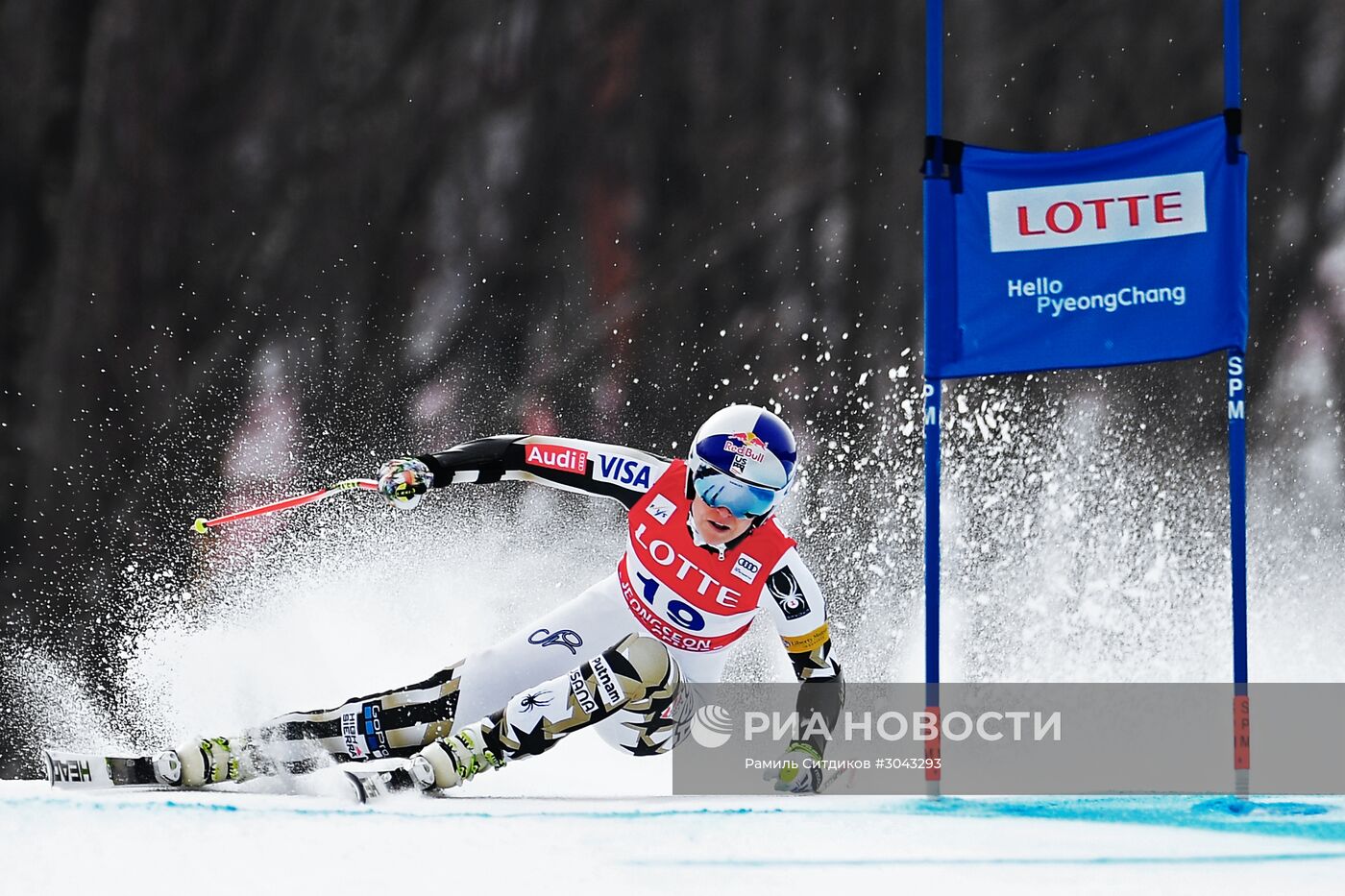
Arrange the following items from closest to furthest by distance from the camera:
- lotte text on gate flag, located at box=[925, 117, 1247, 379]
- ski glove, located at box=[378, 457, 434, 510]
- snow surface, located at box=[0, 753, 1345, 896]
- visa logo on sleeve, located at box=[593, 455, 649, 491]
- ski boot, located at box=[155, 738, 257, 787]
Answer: snow surface, located at box=[0, 753, 1345, 896] → lotte text on gate flag, located at box=[925, 117, 1247, 379] → ski boot, located at box=[155, 738, 257, 787] → ski glove, located at box=[378, 457, 434, 510] → visa logo on sleeve, located at box=[593, 455, 649, 491]

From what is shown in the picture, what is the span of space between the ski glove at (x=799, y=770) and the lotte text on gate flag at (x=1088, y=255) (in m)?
0.96

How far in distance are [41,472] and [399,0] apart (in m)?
2.74

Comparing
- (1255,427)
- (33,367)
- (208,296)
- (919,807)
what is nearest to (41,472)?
(33,367)

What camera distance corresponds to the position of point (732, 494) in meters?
3.35

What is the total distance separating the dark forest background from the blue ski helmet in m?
2.79

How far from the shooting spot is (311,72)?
6719mm

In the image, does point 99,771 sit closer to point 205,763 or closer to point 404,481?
point 205,763

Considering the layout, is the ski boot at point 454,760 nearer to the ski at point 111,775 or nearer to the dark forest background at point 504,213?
the ski at point 111,775

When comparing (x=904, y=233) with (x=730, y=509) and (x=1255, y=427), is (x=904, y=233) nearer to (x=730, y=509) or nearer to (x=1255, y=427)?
(x=1255, y=427)

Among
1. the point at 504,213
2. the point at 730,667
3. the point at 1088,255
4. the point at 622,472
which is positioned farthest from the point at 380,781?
the point at 504,213

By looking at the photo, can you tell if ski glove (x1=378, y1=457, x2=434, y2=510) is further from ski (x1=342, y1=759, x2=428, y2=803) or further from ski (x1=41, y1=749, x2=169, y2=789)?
ski (x1=41, y1=749, x2=169, y2=789)

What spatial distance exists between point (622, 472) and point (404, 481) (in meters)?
0.54

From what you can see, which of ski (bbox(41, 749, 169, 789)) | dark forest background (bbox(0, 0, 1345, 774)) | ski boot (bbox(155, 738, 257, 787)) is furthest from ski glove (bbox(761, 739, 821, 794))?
dark forest background (bbox(0, 0, 1345, 774))

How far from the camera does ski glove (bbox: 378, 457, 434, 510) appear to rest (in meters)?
3.49
